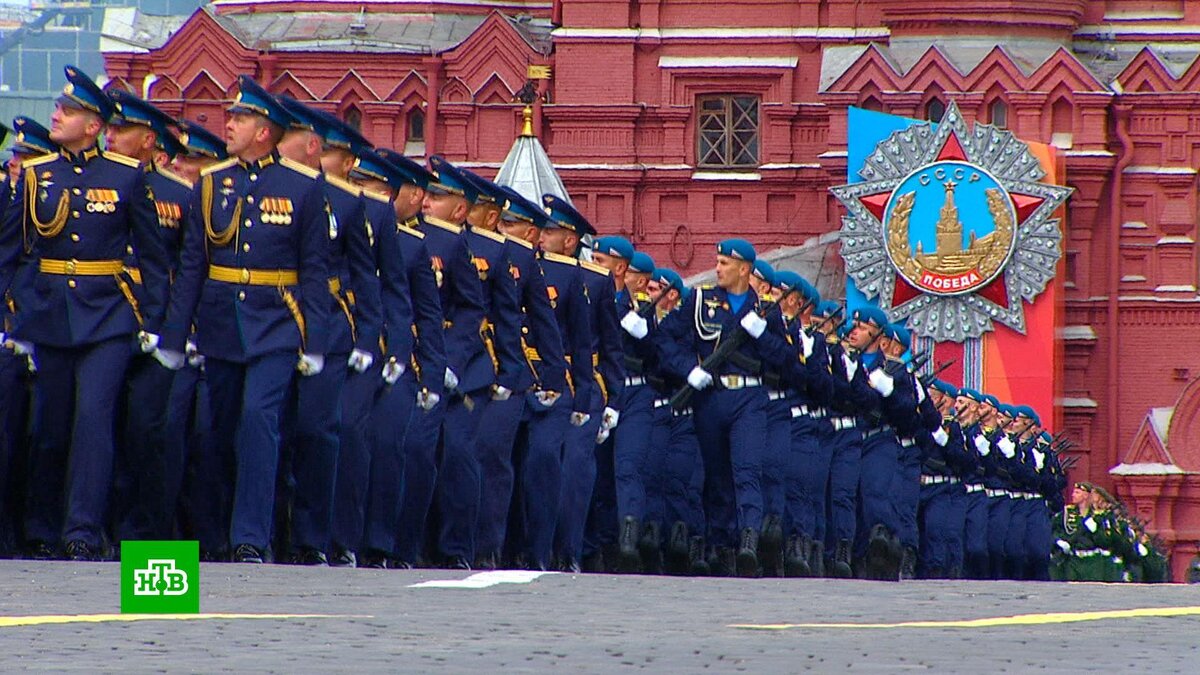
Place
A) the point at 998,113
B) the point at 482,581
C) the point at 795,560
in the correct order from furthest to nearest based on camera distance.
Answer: the point at 998,113
the point at 795,560
the point at 482,581

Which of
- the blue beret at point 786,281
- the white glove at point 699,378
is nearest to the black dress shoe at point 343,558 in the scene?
the white glove at point 699,378

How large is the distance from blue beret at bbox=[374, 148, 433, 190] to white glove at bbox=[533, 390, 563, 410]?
1225mm

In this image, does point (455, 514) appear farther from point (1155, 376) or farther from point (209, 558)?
point (1155, 376)

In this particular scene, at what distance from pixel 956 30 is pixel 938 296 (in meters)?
3.38

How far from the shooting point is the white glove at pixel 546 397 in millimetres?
16125

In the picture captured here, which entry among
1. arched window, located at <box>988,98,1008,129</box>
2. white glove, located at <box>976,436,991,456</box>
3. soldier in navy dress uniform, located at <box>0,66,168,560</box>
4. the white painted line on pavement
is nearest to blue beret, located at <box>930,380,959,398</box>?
white glove, located at <box>976,436,991,456</box>

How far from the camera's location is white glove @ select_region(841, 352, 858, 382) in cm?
2083

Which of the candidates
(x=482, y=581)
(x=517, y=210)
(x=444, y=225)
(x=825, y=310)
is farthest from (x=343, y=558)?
(x=825, y=310)

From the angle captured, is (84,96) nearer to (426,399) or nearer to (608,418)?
(426,399)

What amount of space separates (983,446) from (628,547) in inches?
402

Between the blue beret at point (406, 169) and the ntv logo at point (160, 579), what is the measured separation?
511 centimetres

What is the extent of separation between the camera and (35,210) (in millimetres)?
13594

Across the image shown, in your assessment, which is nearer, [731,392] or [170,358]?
[170,358]

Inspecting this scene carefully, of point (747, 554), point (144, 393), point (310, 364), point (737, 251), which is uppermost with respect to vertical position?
point (737, 251)
